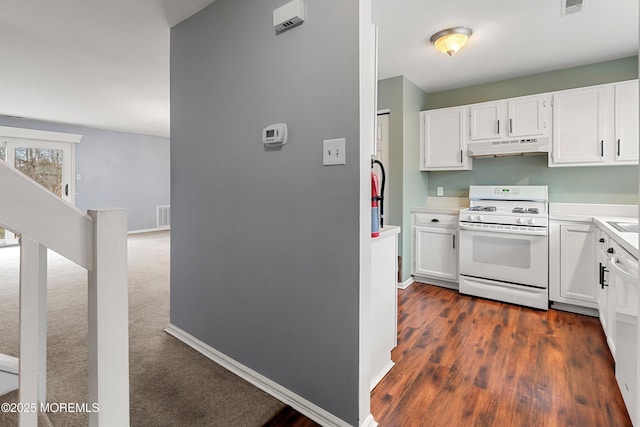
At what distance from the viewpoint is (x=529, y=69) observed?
3.28m

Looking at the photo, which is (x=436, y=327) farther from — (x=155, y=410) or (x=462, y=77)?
(x=462, y=77)

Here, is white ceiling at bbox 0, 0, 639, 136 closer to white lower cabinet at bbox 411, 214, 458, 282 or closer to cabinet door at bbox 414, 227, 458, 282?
white lower cabinet at bbox 411, 214, 458, 282

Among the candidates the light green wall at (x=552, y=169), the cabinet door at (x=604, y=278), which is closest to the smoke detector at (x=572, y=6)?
the light green wall at (x=552, y=169)

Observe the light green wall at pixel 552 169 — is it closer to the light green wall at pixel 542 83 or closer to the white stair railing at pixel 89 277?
the light green wall at pixel 542 83

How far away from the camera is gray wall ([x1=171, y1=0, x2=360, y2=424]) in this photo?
4.79ft

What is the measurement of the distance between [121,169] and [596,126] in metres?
8.17

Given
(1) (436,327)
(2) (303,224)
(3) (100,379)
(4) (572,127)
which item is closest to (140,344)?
(2) (303,224)

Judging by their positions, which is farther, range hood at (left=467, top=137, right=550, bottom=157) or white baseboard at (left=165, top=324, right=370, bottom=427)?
range hood at (left=467, top=137, right=550, bottom=157)

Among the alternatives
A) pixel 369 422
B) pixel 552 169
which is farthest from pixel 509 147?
pixel 369 422

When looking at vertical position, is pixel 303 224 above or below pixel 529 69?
below

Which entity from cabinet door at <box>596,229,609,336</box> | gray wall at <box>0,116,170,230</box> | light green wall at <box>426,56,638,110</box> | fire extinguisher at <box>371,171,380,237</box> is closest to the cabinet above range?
light green wall at <box>426,56,638,110</box>

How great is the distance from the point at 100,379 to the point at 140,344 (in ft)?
6.30

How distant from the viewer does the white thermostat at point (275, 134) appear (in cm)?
Result: 165

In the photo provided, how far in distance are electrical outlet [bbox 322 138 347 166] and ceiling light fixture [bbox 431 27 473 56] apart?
1.78 metres
